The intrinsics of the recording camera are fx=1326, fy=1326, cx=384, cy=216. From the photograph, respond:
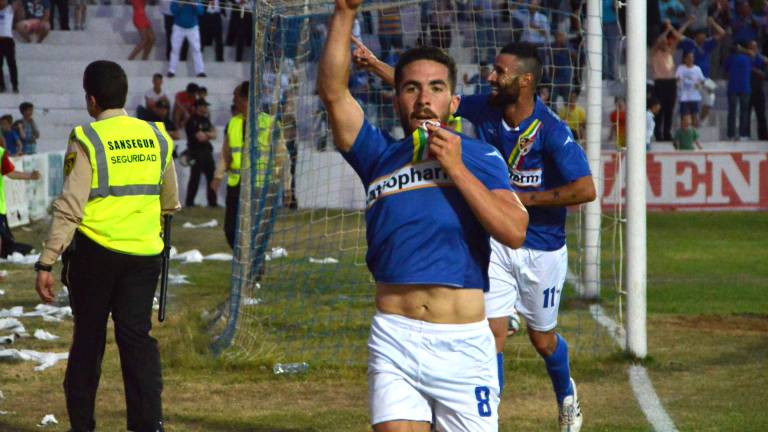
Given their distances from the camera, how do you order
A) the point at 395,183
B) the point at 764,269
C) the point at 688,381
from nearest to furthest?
1. the point at 395,183
2. the point at 688,381
3. the point at 764,269

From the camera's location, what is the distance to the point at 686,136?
28.5m

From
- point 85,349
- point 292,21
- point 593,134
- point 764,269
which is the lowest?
point 764,269

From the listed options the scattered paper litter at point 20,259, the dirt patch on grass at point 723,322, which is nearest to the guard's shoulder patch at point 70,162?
the dirt patch on grass at point 723,322

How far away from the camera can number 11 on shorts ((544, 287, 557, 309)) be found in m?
7.96

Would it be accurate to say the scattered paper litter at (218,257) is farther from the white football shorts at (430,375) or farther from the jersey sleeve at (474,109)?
the white football shorts at (430,375)

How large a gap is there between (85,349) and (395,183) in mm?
3026

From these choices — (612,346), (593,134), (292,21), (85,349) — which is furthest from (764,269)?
(85,349)

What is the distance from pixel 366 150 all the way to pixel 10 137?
21.7 metres

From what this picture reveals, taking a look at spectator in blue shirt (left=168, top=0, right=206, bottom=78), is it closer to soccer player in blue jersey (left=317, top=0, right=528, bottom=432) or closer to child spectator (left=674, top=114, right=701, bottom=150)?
child spectator (left=674, top=114, right=701, bottom=150)

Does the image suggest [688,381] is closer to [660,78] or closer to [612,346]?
[612,346]

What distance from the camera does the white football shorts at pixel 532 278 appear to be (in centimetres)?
778

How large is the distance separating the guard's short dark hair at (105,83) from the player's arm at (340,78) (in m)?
2.57

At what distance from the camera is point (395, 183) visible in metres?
4.84

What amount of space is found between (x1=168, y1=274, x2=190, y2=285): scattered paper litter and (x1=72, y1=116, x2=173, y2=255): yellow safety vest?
8.39 metres
